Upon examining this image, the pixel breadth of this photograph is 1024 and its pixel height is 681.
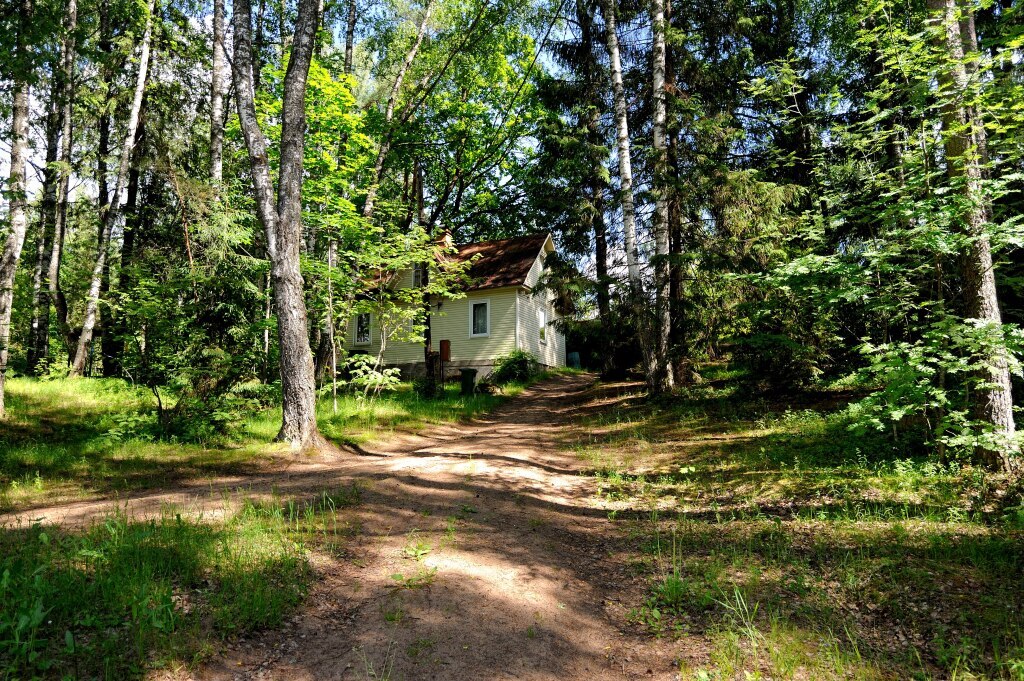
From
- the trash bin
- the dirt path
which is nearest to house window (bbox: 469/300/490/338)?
the trash bin

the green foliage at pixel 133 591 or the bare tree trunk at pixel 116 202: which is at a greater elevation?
the bare tree trunk at pixel 116 202

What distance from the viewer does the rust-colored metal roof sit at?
2178 centimetres

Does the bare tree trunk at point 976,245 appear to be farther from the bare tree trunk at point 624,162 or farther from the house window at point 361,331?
the house window at point 361,331

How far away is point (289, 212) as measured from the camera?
27.4 feet

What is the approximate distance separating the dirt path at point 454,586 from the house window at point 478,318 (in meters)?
15.5

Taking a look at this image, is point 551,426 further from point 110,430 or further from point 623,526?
point 110,430

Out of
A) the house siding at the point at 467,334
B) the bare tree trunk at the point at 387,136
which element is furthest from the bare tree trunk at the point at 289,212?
the house siding at the point at 467,334

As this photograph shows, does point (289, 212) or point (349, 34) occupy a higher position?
point (349, 34)

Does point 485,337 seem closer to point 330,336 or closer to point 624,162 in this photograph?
point 330,336

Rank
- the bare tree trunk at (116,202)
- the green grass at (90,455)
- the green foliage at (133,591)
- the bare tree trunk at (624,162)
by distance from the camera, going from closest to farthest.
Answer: the green foliage at (133,591), the green grass at (90,455), the bare tree trunk at (624,162), the bare tree trunk at (116,202)

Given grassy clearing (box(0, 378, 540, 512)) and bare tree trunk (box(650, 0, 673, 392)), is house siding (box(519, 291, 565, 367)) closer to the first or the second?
bare tree trunk (box(650, 0, 673, 392))

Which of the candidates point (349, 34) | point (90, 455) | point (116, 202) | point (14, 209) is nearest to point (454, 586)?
point (90, 455)

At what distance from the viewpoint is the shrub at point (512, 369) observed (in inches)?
805

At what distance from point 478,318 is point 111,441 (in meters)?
15.7
